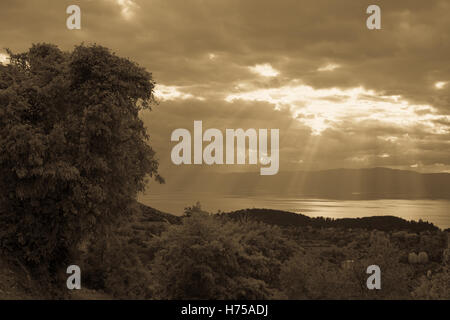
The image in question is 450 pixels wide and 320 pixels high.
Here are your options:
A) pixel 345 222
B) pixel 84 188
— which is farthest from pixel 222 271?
pixel 345 222

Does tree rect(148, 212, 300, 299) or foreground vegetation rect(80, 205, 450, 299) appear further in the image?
foreground vegetation rect(80, 205, 450, 299)

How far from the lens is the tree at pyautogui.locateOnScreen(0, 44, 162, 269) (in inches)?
1001

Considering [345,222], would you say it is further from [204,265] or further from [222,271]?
[204,265]

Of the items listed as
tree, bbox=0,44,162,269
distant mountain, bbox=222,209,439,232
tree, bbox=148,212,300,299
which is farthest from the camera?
distant mountain, bbox=222,209,439,232

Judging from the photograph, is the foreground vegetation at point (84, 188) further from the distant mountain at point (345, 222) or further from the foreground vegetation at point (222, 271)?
the distant mountain at point (345, 222)

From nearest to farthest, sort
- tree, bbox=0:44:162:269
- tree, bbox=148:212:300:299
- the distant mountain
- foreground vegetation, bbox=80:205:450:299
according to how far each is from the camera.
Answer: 1. tree, bbox=0:44:162:269
2. tree, bbox=148:212:300:299
3. foreground vegetation, bbox=80:205:450:299
4. the distant mountain

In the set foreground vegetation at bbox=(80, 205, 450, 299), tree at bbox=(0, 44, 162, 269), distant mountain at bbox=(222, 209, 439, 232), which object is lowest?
distant mountain at bbox=(222, 209, 439, 232)

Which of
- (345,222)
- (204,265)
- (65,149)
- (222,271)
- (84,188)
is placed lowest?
(345,222)

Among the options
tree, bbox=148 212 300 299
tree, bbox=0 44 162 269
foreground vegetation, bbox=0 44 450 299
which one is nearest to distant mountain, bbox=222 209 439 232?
foreground vegetation, bbox=0 44 450 299

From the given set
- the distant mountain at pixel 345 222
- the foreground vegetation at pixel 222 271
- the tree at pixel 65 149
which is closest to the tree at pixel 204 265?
the foreground vegetation at pixel 222 271

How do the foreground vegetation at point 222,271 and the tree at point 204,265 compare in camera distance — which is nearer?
the tree at point 204,265

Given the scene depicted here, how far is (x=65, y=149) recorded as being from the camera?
27.3m

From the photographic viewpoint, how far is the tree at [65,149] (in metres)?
25.4

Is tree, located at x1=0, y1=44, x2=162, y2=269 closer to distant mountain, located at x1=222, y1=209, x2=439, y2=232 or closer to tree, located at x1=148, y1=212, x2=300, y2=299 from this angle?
tree, located at x1=148, y1=212, x2=300, y2=299
